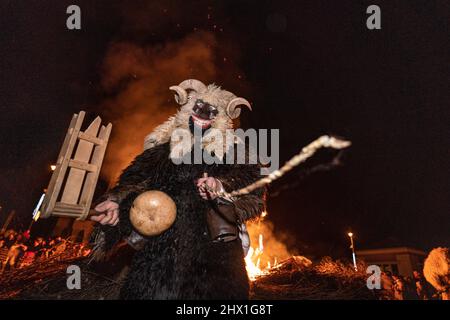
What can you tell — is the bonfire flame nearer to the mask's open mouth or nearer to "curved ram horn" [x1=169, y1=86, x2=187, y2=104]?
the mask's open mouth

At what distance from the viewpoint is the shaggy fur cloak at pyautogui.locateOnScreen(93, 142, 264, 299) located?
8.57 ft

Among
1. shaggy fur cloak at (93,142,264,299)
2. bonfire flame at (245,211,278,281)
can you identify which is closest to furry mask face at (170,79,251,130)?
shaggy fur cloak at (93,142,264,299)

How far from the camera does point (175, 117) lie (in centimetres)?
384

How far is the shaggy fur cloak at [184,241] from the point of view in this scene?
261cm

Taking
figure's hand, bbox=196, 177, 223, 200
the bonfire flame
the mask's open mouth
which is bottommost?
the bonfire flame

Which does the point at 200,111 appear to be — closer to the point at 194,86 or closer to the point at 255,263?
the point at 194,86

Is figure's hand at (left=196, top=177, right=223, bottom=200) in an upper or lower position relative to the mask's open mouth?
lower

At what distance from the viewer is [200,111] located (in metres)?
3.56

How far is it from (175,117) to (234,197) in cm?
155

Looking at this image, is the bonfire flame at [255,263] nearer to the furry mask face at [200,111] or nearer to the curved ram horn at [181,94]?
the furry mask face at [200,111]

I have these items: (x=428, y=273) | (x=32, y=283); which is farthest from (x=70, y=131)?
(x=428, y=273)

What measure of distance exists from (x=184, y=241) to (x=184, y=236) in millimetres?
54

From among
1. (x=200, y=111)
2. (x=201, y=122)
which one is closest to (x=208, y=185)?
(x=201, y=122)

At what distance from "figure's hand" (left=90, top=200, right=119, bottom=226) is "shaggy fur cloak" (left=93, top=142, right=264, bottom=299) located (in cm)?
8
